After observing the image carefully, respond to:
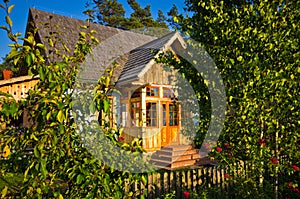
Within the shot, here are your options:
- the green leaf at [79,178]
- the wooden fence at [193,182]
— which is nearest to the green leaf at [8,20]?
the green leaf at [79,178]

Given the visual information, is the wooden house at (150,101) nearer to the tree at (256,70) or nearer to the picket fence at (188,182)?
the picket fence at (188,182)

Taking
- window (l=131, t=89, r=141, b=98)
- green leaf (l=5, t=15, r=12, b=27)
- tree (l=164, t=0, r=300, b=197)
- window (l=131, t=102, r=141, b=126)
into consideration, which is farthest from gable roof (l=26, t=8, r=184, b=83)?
green leaf (l=5, t=15, r=12, b=27)

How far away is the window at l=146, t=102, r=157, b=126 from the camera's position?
12.0 meters

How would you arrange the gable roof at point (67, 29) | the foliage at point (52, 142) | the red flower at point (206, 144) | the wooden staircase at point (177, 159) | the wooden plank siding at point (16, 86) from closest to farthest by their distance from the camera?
the foliage at point (52, 142), the red flower at point (206, 144), the wooden plank siding at point (16, 86), the wooden staircase at point (177, 159), the gable roof at point (67, 29)

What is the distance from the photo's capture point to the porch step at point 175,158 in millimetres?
9445

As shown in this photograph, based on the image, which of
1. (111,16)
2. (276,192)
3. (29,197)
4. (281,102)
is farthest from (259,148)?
(111,16)

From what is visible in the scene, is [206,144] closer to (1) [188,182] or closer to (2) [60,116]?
(1) [188,182]

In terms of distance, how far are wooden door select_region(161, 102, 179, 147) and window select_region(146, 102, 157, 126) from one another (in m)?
0.44

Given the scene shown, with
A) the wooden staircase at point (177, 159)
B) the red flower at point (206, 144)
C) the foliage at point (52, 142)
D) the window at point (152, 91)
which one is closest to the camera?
the foliage at point (52, 142)

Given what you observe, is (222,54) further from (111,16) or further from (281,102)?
(111,16)

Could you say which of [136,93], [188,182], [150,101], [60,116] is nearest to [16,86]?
[136,93]

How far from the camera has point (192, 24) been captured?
437 centimetres

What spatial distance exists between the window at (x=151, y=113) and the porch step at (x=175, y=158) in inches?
74.2

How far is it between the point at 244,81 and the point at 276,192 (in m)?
2.38
